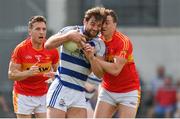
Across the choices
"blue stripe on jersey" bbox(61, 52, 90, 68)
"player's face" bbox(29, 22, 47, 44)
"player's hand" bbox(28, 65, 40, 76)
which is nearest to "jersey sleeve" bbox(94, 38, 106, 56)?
"blue stripe on jersey" bbox(61, 52, 90, 68)

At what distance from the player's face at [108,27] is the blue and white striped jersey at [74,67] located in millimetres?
497

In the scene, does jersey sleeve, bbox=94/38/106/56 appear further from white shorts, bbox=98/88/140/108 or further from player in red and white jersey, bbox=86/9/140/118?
white shorts, bbox=98/88/140/108

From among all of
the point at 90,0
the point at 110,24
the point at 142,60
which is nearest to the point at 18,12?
the point at 90,0

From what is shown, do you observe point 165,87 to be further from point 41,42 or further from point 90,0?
point 41,42

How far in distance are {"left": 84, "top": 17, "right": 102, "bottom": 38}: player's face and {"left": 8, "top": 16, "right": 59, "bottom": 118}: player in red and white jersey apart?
1.88m

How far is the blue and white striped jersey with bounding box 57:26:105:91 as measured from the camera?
10711 millimetres

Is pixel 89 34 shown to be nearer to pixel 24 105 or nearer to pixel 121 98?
pixel 121 98

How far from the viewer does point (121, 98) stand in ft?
38.7

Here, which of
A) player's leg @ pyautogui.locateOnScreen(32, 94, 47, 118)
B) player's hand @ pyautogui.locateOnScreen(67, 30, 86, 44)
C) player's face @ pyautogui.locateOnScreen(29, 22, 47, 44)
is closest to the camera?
player's hand @ pyautogui.locateOnScreen(67, 30, 86, 44)

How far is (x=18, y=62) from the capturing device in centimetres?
1244

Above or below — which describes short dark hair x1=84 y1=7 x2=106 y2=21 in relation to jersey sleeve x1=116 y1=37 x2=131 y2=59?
above

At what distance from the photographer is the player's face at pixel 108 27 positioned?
1129cm

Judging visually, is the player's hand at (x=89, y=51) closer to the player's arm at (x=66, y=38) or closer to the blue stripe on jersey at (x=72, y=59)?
the player's arm at (x=66, y=38)

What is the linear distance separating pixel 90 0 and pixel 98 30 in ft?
32.1
